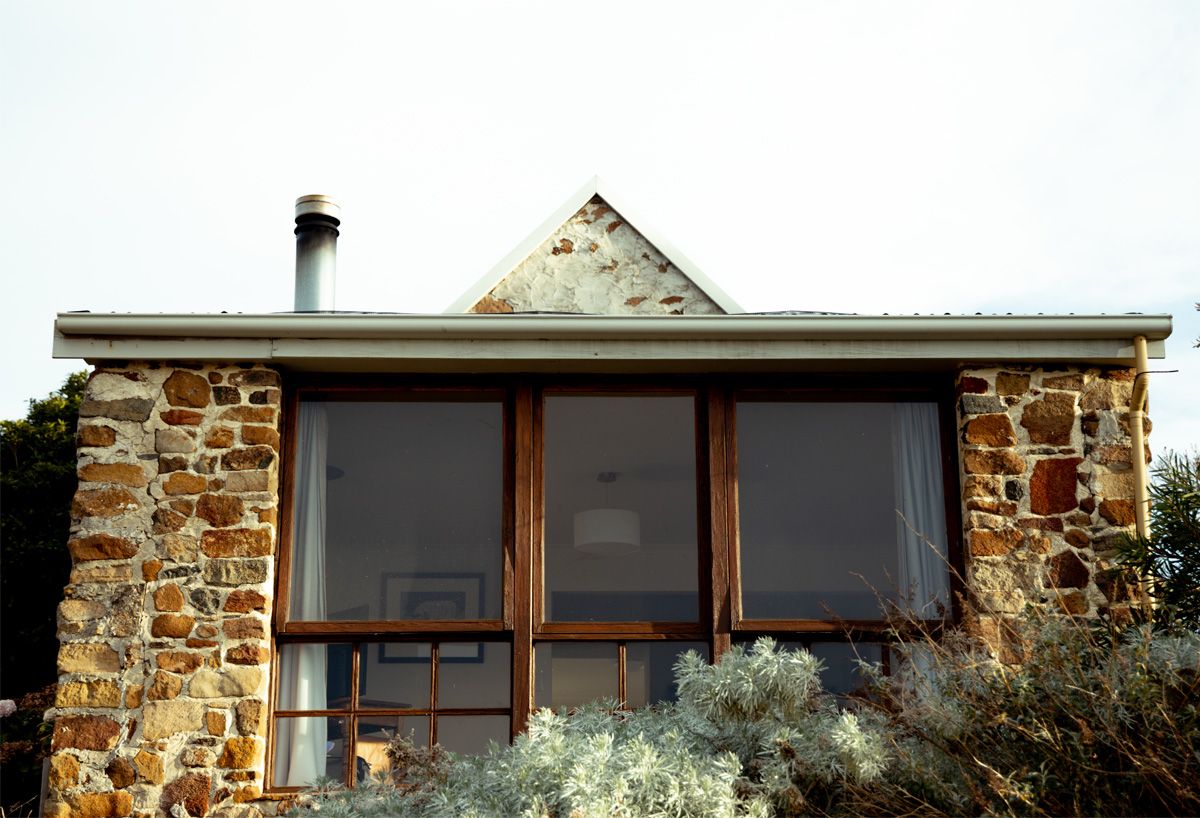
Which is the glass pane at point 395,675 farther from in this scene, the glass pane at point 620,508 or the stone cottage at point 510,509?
the glass pane at point 620,508

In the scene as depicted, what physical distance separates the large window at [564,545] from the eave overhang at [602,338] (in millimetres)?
330

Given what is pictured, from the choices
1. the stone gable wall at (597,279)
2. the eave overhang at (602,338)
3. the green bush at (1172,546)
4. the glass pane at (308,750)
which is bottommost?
the glass pane at (308,750)

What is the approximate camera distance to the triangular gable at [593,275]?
8.35 m

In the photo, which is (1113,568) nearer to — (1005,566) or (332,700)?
(1005,566)

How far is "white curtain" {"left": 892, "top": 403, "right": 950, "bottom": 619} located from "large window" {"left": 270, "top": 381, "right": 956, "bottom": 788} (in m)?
0.01

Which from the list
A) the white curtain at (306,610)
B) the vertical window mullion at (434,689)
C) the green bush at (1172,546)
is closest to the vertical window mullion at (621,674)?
the vertical window mullion at (434,689)

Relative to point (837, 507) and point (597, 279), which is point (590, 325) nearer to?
point (837, 507)

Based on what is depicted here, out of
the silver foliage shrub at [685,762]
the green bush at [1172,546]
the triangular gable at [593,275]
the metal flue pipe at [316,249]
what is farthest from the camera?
the metal flue pipe at [316,249]

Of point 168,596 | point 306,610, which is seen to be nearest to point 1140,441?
point 306,610

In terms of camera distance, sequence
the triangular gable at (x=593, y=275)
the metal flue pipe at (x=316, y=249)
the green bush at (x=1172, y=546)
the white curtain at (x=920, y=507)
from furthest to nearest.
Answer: the metal flue pipe at (x=316, y=249) < the triangular gable at (x=593, y=275) < the white curtain at (x=920, y=507) < the green bush at (x=1172, y=546)

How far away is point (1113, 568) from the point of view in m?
6.10

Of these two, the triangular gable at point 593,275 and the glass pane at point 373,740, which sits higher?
the triangular gable at point 593,275

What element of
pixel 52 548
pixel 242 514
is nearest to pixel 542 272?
pixel 242 514

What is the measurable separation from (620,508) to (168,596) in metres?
2.26
